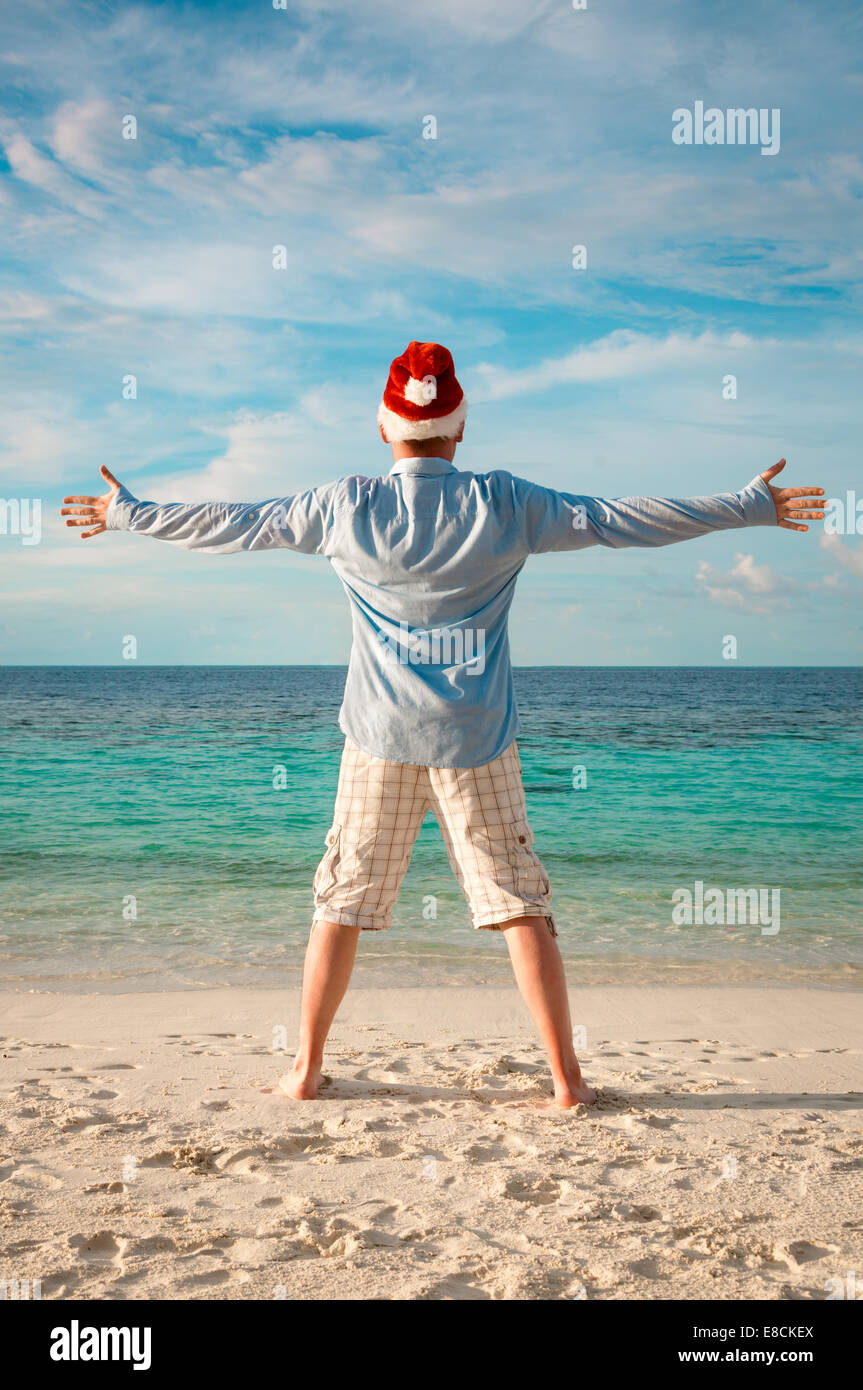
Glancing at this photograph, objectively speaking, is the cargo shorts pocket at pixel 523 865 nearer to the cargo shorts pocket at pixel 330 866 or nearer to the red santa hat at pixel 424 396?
the cargo shorts pocket at pixel 330 866

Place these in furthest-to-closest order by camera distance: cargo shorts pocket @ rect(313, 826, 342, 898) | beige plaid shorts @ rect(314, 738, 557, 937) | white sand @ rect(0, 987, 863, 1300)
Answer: cargo shorts pocket @ rect(313, 826, 342, 898), beige plaid shorts @ rect(314, 738, 557, 937), white sand @ rect(0, 987, 863, 1300)

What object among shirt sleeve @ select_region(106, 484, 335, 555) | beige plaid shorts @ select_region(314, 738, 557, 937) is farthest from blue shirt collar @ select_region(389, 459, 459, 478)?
beige plaid shorts @ select_region(314, 738, 557, 937)

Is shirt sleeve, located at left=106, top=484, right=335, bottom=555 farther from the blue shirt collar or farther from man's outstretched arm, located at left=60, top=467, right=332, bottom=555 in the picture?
the blue shirt collar

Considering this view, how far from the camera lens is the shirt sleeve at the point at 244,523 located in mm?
2898

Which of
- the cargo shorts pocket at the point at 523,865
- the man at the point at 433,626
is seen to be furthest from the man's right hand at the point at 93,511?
the cargo shorts pocket at the point at 523,865

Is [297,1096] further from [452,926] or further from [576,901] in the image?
[576,901]

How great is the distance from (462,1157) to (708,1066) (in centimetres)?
144

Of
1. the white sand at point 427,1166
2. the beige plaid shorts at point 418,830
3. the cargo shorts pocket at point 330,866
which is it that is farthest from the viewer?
the cargo shorts pocket at point 330,866

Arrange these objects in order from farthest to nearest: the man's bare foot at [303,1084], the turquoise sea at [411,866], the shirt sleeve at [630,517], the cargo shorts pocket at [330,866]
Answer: the turquoise sea at [411,866] < the man's bare foot at [303,1084] < the cargo shorts pocket at [330,866] < the shirt sleeve at [630,517]

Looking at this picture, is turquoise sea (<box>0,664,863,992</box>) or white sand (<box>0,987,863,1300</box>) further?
turquoise sea (<box>0,664,863,992</box>)

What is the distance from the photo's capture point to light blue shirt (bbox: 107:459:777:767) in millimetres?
2708

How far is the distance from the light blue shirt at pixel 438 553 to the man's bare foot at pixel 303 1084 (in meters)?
1.15

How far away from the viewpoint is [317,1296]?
193 centimetres

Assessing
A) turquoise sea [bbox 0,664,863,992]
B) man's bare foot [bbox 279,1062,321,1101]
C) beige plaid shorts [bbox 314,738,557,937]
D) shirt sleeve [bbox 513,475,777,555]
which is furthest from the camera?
turquoise sea [bbox 0,664,863,992]
